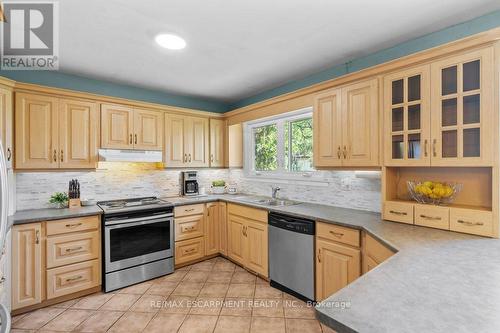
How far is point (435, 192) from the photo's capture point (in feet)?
6.25

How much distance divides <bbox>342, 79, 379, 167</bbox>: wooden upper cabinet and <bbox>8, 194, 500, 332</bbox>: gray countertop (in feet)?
2.71

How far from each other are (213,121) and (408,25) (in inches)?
112

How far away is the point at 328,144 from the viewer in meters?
2.56

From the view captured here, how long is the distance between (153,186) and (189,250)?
111 centimetres

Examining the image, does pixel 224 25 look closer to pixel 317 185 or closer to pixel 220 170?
pixel 317 185

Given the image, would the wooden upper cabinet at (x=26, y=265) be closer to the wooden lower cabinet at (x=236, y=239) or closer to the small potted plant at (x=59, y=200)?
the small potted plant at (x=59, y=200)

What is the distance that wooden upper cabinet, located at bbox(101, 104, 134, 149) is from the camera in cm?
305

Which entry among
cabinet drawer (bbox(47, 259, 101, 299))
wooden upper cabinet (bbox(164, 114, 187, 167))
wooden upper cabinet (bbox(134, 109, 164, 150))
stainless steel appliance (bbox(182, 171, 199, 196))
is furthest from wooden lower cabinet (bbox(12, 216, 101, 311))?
stainless steel appliance (bbox(182, 171, 199, 196))

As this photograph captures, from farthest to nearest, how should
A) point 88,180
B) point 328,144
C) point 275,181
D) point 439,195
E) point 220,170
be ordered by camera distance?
1. point 220,170
2. point 275,181
3. point 88,180
4. point 328,144
5. point 439,195

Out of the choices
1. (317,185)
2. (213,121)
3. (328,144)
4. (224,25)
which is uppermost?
(224,25)

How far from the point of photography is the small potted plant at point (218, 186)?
421 centimetres

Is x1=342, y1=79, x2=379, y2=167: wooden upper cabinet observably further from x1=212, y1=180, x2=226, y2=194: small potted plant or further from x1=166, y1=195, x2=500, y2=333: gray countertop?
x1=212, y1=180, x2=226, y2=194: small potted plant

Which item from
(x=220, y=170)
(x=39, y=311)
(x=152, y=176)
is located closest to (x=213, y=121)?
(x=220, y=170)

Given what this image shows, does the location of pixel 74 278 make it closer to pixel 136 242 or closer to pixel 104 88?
pixel 136 242
